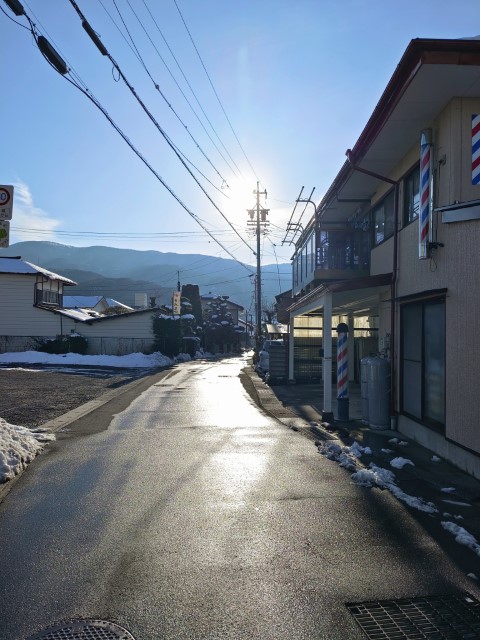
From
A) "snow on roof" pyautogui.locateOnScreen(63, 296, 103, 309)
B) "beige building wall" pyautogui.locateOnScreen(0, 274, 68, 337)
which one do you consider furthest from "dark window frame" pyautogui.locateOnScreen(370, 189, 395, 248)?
"snow on roof" pyautogui.locateOnScreen(63, 296, 103, 309)

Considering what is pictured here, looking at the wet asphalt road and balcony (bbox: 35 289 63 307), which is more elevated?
balcony (bbox: 35 289 63 307)

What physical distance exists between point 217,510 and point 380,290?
24.5 feet

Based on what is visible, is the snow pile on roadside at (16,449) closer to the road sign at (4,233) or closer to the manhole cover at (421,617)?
the road sign at (4,233)

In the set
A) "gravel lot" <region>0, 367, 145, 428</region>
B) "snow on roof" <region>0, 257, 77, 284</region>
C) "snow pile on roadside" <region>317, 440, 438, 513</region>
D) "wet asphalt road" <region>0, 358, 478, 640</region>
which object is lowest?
"gravel lot" <region>0, 367, 145, 428</region>

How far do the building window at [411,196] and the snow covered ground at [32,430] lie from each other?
7111 millimetres

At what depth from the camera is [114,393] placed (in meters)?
16.7

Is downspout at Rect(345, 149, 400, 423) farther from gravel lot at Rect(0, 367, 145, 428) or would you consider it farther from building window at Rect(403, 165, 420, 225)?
gravel lot at Rect(0, 367, 145, 428)

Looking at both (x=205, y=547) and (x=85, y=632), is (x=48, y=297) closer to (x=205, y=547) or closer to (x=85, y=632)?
(x=205, y=547)

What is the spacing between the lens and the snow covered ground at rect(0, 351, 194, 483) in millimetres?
6566

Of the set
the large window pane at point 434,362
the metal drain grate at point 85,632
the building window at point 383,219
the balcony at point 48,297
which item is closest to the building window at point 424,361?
the large window pane at point 434,362

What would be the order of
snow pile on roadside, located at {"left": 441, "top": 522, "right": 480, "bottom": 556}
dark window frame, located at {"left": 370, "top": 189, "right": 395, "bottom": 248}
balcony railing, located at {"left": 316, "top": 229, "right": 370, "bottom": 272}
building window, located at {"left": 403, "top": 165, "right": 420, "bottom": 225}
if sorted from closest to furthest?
snow pile on roadside, located at {"left": 441, "top": 522, "right": 480, "bottom": 556}
building window, located at {"left": 403, "top": 165, "right": 420, "bottom": 225}
dark window frame, located at {"left": 370, "top": 189, "right": 395, "bottom": 248}
balcony railing, located at {"left": 316, "top": 229, "right": 370, "bottom": 272}

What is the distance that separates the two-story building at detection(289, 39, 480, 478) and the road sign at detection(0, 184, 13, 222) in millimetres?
5156

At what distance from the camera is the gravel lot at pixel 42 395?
11227 mm

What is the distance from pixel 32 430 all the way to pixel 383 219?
27.9 feet
